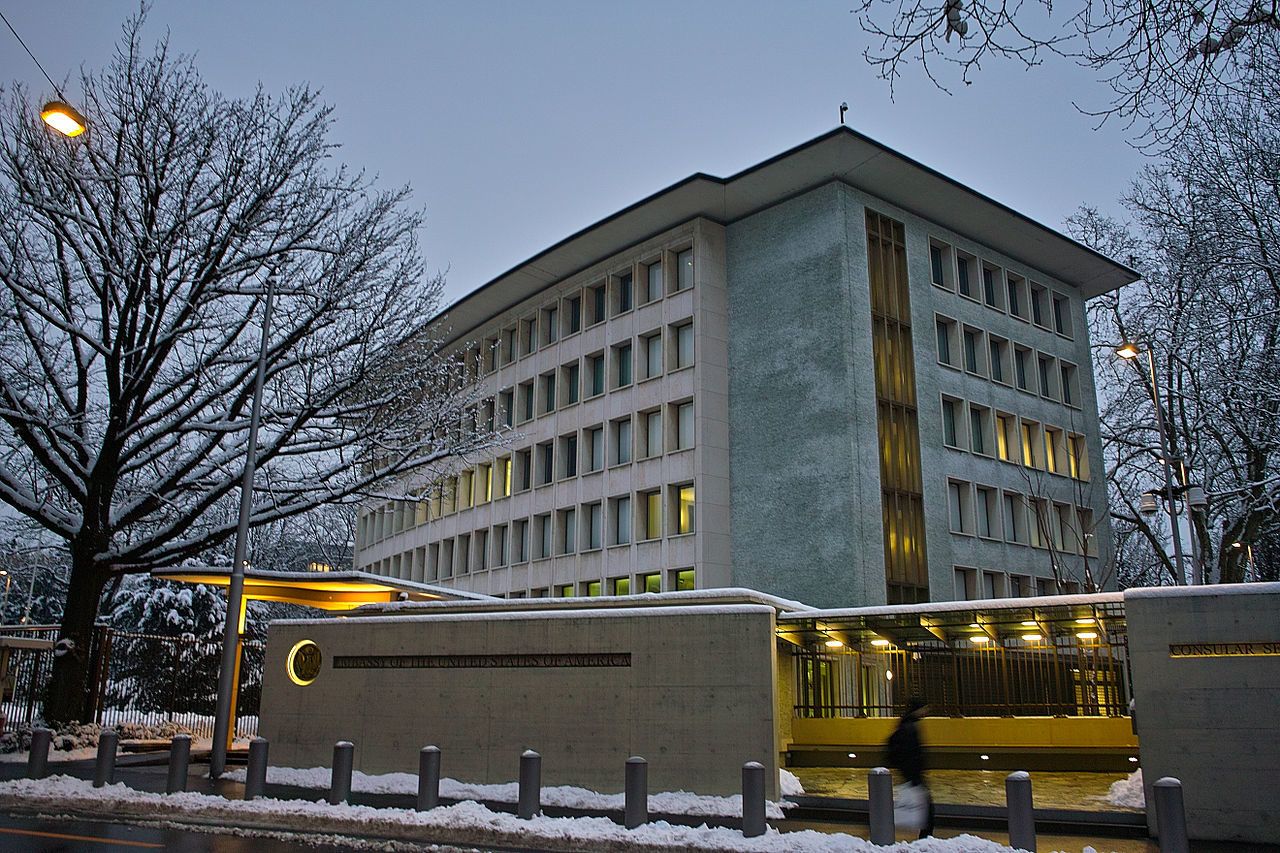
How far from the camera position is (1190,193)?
2191 cm

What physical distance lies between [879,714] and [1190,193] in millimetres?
13376

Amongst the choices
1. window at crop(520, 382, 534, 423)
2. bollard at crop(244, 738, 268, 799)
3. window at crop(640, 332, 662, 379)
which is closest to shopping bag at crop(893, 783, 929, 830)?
bollard at crop(244, 738, 268, 799)

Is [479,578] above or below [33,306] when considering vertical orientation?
below

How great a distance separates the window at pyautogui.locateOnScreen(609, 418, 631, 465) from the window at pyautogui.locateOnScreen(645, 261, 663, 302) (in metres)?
5.12

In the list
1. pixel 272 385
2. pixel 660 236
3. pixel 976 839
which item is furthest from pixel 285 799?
pixel 660 236

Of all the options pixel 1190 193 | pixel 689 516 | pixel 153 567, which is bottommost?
pixel 153 567

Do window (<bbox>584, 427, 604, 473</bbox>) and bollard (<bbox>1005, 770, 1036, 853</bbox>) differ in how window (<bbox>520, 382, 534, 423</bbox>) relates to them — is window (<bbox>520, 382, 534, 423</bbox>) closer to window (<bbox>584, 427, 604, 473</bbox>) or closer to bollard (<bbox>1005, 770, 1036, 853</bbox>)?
window (<bbox>584, 427, 604, 473</bbox>)

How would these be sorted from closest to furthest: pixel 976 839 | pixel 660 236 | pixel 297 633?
pixel 976 839 < pixel 297 633 < pixel 660 236

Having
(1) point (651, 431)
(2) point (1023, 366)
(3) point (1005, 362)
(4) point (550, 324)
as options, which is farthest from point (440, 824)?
(2) point (1023, 366)

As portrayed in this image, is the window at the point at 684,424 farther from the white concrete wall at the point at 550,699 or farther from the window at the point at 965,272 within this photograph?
the white concrete wall at the point at 550,699

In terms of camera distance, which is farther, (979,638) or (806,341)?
(806,341)

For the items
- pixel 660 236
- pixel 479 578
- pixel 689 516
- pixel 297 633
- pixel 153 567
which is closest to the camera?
pixel 297 633

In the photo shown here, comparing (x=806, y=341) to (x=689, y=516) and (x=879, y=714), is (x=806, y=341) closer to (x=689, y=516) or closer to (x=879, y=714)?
(x=689, y=516)

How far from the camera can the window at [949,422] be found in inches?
1425
